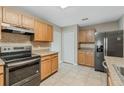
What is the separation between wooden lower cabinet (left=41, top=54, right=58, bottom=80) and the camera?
3.13 meters

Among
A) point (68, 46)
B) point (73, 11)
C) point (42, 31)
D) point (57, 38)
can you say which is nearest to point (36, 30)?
point (42, 31)

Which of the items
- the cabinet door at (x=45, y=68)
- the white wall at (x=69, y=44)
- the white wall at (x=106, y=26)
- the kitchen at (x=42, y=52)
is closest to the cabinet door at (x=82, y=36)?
the kitchen at (x=42, y=52)

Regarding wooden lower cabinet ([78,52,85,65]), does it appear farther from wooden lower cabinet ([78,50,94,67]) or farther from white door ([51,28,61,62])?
white door ([51,28,61,62])

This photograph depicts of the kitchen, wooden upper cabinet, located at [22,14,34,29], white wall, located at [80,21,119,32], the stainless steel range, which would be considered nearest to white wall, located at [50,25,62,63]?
the kitchen

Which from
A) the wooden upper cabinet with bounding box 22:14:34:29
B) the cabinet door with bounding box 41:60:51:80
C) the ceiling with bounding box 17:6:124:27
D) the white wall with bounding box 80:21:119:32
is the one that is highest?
the ceiling with bounding box 17:6:124:27

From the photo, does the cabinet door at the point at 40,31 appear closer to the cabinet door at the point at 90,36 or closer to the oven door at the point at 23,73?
the oven door at the point at 23,73

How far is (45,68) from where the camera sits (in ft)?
10.6

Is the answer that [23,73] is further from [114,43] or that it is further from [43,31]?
[114,43]
